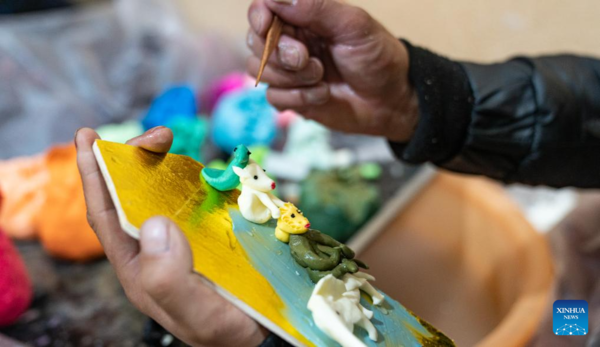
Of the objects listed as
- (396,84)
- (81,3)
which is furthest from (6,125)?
(396,84)

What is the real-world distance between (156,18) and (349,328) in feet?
3.04

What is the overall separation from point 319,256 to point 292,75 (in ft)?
0.79

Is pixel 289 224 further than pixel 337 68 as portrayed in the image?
No

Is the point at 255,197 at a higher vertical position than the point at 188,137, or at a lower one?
higher

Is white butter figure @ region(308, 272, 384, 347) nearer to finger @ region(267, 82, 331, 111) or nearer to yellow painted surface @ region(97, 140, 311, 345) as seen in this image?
yellow painted surface @ region(97, 140, 311, 345)

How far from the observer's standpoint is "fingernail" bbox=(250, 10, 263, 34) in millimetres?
409

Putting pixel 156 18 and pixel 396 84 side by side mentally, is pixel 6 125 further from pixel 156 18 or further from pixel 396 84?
pixel 396 84

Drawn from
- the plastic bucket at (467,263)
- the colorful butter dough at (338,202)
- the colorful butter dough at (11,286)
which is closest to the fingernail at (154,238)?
the plastic bucket at (467,263)

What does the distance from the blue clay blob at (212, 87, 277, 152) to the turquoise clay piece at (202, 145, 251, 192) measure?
522mm

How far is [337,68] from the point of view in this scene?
0.50 metres

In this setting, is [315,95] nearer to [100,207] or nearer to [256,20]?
[256,20]

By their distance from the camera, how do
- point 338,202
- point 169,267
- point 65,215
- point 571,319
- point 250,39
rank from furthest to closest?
1. point 338,202
2. point 65,215
3. point 250,39
4. point 571,319
5. point 169,267

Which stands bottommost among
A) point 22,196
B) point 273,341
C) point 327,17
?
point 22,196

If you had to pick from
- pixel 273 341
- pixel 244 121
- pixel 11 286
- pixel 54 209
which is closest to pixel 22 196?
pixel 54 209
